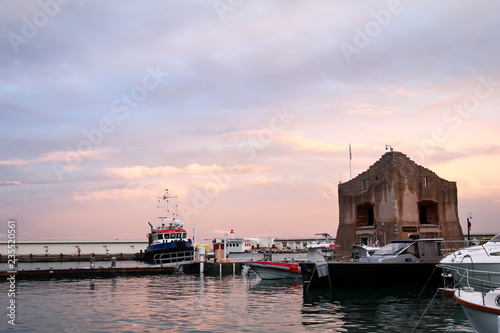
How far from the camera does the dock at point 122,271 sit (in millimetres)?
35625

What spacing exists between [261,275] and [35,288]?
579 inches

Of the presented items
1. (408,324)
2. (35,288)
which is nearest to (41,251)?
(35,288)

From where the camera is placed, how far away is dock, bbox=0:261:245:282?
3562 centimetres

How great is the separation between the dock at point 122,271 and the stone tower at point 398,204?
35.0 ft

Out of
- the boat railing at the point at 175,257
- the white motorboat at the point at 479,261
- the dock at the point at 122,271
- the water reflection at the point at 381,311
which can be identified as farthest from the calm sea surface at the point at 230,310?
the boat railing at the point at 175,257

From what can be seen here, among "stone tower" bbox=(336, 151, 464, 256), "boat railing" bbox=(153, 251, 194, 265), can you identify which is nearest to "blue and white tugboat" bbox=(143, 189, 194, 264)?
"boat railing" bbox=(153, 251, 194, 265)

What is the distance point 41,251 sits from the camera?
97125 mm

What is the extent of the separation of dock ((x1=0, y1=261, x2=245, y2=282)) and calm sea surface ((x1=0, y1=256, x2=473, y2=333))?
23.2 feet

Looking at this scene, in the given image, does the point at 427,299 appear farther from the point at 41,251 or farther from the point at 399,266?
the point at 41,251

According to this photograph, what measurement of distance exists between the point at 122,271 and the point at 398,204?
22.5 m

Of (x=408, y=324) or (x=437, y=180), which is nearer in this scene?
(x=408, y=324)

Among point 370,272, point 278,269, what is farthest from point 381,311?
point 278,269

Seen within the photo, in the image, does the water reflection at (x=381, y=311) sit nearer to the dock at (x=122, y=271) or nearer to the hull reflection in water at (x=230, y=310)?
the hull reflection in water at (x=230, y=310)

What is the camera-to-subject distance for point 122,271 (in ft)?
125
